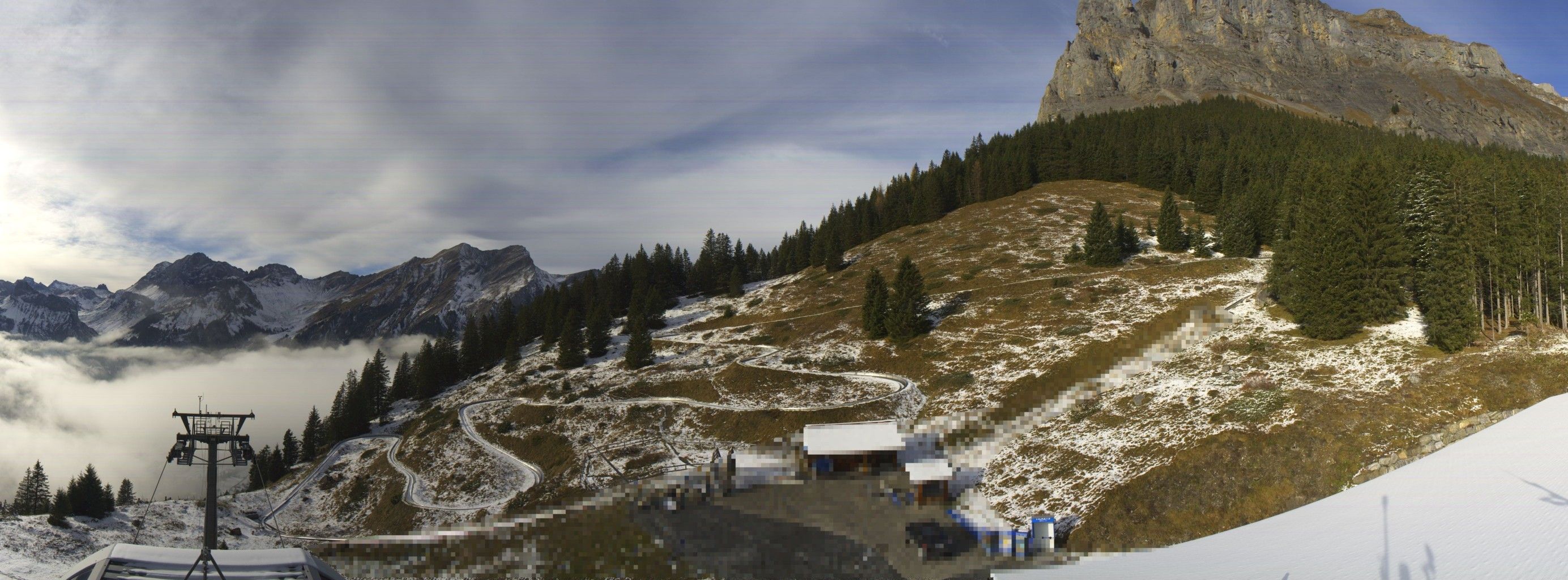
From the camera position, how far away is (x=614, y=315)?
377 feet

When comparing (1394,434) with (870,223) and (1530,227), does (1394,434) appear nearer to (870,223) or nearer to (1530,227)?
(1530,227)

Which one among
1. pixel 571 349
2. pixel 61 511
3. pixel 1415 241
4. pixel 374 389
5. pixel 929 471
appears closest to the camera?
pixel 929 471

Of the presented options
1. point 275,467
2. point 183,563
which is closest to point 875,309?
point 183,563

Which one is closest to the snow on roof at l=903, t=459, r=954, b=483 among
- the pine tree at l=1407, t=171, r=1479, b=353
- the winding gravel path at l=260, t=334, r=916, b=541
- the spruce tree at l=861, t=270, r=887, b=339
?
the winding gravel path at l=260, t=334, r=916, b=541

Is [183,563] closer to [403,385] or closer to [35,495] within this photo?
[35,495]

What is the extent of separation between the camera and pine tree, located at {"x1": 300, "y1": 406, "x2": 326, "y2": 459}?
8675cm

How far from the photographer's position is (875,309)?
77.0 m

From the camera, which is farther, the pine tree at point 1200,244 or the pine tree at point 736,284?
the pine tree at point 736,284

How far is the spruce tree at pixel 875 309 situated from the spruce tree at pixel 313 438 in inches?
2619

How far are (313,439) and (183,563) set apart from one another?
3718 inches

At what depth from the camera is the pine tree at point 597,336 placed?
89.4 meters

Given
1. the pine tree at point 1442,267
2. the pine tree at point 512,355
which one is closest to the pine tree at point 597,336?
the pine tree at point 512,355

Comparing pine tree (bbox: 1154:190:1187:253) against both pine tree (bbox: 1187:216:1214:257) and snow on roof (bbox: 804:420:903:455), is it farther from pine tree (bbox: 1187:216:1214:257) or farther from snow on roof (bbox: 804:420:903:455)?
snow on roof (bbox: 804:420:903:455)

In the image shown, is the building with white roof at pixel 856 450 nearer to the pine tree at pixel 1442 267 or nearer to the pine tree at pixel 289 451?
the pine tree at pixel 1442 267
